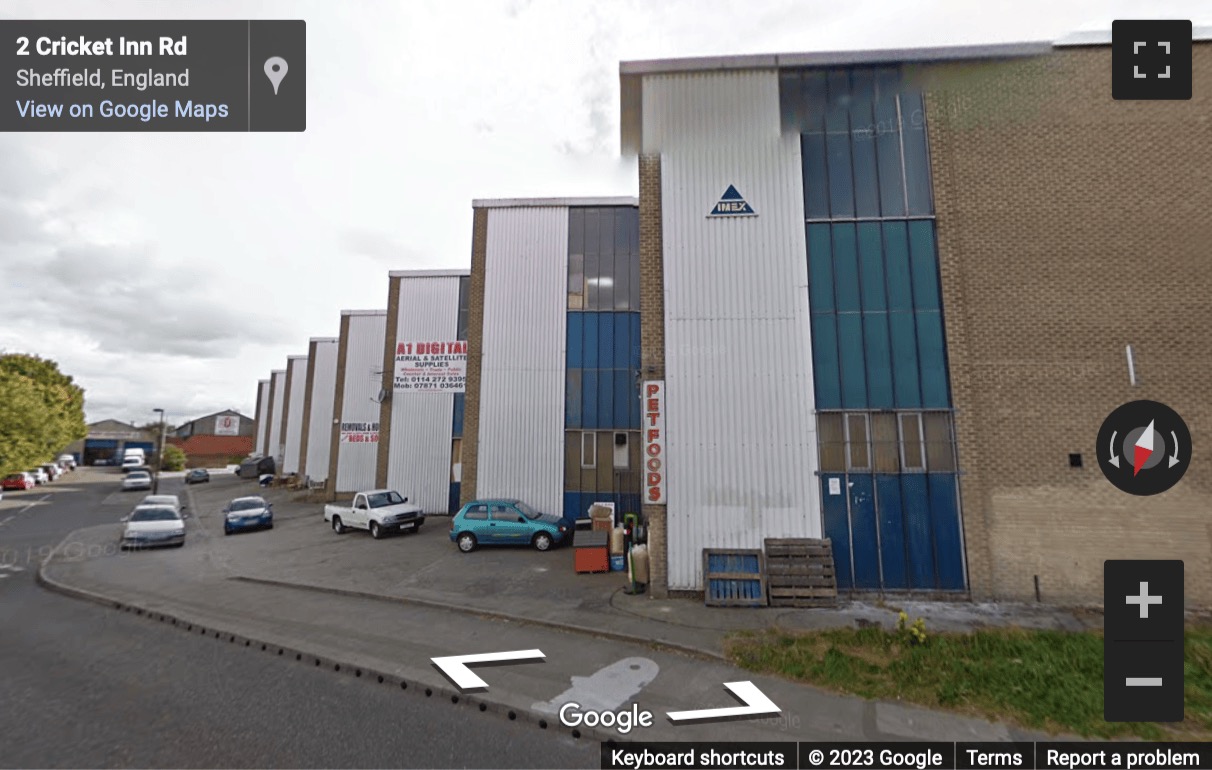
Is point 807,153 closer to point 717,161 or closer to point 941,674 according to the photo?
point 717,161

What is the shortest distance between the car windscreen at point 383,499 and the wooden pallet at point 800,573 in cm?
1410

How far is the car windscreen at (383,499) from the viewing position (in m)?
18.5

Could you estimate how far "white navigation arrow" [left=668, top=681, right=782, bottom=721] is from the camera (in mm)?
5652

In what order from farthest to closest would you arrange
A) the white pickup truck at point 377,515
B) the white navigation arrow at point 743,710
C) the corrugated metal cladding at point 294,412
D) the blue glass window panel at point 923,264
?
the corrugated metal cladding at point 294,412, the white pickup truck at point 377,515, the blue glass window panel at point 923,264, the white navigation arrow at point 743,710

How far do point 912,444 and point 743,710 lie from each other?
6791 millimetres

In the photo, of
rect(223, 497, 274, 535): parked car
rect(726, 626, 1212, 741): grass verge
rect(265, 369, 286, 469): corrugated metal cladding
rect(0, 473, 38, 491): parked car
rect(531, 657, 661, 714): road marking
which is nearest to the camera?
rect(726, 626, 1212, 741): grass verge

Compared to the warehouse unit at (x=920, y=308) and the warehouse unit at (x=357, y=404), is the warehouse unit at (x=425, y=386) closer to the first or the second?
the warehouse unit at (x=357, y=404)

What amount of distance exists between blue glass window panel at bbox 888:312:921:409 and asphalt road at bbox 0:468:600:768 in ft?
28.5

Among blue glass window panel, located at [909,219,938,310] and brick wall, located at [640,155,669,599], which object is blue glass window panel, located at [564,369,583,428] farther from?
blue glass window panel, located at [909,219,938,310]

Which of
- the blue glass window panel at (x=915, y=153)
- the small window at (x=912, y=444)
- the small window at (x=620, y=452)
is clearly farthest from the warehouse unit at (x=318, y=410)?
the blue glass window panel at (x=915, y=153)

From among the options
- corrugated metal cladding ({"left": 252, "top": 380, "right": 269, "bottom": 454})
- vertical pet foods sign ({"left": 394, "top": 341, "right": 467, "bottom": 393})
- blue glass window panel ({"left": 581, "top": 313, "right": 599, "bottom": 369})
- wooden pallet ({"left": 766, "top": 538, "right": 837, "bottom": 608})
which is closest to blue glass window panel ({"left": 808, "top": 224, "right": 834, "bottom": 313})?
wooden pallet ({"left": 766, "top": 538, "right": 837, "bottom": 608})

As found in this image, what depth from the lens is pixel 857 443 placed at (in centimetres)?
1025

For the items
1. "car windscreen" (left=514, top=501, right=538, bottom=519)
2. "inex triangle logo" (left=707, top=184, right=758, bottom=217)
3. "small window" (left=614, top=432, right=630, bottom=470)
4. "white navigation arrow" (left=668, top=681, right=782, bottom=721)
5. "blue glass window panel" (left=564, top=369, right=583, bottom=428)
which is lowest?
"white navigation arrow" (left=668, top=681, right=782, bottom=721)

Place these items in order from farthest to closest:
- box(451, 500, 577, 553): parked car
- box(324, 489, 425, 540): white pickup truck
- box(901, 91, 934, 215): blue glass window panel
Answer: box(324, 489, 425, 540): white pickup truck < box(451, 500, 577, 553): parked car < box(901, 91, 934, 215): blue glass window panel
